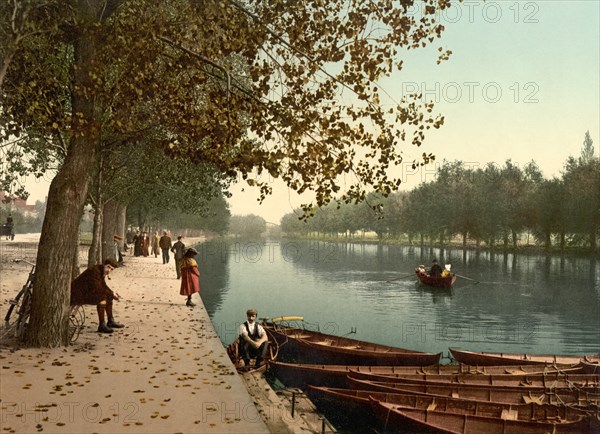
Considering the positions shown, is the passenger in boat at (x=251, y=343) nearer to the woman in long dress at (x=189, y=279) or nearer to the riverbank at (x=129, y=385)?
the riverbank at (x=129, y=385)

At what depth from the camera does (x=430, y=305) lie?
36438mm

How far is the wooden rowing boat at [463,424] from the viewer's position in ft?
33.3

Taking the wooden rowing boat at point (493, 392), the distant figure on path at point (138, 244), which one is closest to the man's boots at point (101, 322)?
the wooden rowing boat at point (493, 392)

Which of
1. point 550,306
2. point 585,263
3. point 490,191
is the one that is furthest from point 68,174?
point 490,191

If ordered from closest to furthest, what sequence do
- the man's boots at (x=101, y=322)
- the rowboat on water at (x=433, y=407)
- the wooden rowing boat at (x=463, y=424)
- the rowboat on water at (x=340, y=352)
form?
1. the wooden rowing boat at (x=463, y=424)
2. the rowboat on water at (x=433, y=407)
3. the man's boots at (x=101, y=322)
4. the rowboat on water at (x=340, y=352)

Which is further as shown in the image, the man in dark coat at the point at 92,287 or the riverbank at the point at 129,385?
the man in dark coat at the point at 92,287

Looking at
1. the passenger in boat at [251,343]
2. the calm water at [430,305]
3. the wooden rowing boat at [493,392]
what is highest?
the passenger in boat at [251,343]

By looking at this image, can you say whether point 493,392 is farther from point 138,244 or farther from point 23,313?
point 138,244

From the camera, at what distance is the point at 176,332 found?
14.8 meters

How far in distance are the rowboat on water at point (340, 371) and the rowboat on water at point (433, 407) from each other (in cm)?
134

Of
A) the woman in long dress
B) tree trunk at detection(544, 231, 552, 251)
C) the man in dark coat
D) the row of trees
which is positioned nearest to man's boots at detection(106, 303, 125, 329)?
the man in dark coat

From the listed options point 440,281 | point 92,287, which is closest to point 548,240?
point 440,281

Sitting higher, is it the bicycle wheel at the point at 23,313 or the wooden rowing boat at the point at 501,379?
the bicycle wheel at the point at 23,313

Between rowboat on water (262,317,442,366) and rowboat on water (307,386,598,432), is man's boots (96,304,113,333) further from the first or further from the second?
rowboat on water (307,386,598,432)
